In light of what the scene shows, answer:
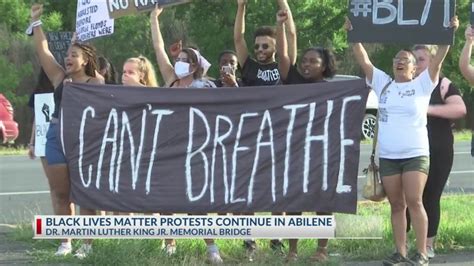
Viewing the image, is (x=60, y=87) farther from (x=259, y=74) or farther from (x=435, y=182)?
(x=435, y=182)

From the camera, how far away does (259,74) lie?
7.46 m

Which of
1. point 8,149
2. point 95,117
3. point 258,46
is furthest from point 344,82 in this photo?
point 8,149

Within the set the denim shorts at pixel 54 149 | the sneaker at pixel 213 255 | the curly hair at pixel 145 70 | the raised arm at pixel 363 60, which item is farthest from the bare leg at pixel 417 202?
the denim shorts at pixel 54 149

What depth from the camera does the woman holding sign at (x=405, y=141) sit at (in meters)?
6.68

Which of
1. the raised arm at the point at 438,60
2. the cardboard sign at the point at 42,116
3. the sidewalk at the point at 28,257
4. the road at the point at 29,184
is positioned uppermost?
the raised arm at the point at 438,60

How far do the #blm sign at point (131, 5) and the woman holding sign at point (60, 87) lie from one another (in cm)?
70

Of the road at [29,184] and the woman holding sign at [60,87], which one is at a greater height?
the woman holding sign at [60,87]

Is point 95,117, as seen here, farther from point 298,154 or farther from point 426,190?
point 426,190

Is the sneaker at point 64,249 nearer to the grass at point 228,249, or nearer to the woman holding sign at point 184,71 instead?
the grass at point 228,249

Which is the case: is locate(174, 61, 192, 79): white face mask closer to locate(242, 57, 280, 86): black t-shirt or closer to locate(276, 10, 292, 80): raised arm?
locate(242, 57, 280, 86): black t-shirt

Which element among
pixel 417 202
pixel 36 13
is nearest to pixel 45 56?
pixel 36 13

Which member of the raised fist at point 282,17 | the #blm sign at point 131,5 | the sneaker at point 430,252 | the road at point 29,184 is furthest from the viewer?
the road at point 29,184

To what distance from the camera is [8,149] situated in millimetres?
24062

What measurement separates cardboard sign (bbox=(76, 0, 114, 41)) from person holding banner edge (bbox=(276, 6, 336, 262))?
203cm
